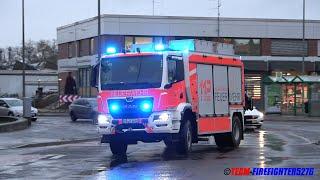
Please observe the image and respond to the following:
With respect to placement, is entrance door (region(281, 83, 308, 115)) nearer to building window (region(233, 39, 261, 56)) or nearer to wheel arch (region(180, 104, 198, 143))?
building window (region(233, 39, 261, 56))

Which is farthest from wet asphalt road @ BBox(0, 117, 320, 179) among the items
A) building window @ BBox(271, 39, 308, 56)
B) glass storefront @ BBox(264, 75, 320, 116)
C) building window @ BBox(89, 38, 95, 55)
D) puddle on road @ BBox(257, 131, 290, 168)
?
building window @ BBox(271, 39, 308, 56)

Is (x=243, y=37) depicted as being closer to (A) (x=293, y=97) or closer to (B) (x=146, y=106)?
(A) (x=293, y=97)

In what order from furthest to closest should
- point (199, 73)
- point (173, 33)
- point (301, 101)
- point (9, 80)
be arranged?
1. point (9, 80)
2. point (173, 33)
3. point (301, 101)
4. point (199, 73)

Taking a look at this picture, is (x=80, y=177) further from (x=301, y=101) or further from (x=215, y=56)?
(x=301, y=101)

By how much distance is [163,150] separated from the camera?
2016 centimetres

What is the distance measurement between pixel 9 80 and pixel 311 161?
92.2 meters

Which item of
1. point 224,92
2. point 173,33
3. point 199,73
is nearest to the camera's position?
point 199,73

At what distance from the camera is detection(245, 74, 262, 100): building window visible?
2472 inches

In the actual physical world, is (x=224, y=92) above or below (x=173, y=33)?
below

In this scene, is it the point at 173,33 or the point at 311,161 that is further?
the point at 173,33

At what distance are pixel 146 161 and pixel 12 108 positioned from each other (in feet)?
84.3

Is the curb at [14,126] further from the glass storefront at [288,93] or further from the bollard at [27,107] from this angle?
the glass storefront at [288,93]

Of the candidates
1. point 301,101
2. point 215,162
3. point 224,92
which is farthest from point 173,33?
point 215,162

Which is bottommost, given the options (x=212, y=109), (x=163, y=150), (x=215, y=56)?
(x=163, y=150)
